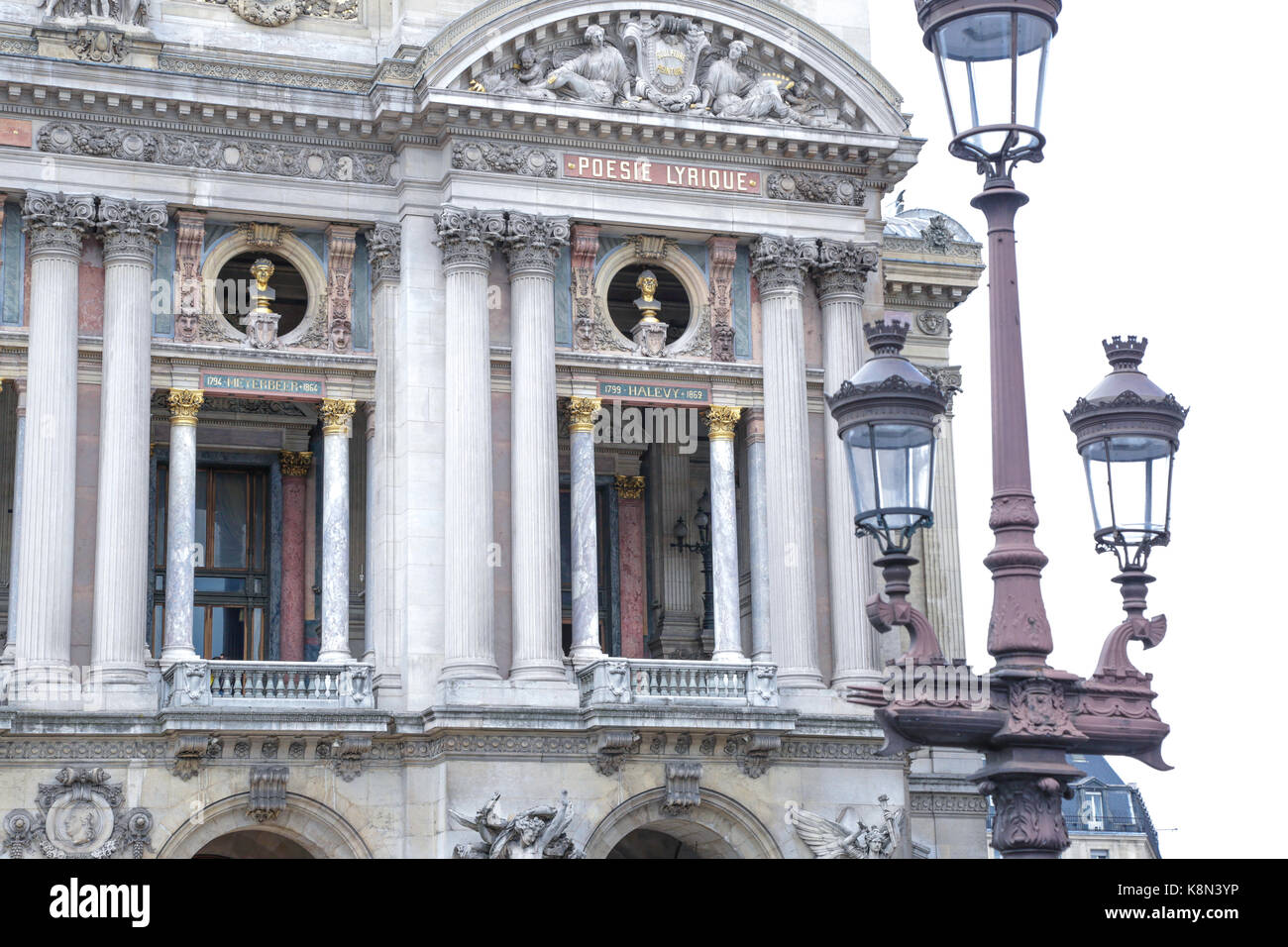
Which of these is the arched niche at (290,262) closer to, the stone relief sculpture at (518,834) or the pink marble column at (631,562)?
the pink marble column at (631,562)

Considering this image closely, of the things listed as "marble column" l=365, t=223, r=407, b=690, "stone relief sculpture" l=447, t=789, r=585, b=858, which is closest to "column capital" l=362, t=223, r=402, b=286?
"marble column" l=365, t=223, r=407, b=690

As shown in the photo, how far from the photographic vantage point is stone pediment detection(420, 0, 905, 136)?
36.5m

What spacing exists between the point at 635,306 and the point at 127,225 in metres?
10.5

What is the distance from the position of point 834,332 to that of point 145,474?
11.7 m

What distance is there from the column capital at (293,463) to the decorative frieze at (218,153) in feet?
18.6

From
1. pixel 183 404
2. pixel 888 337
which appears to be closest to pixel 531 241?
pixel 183 404

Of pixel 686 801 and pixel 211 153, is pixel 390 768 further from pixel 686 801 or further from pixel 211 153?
pixel 211 153

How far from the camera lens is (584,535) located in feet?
120

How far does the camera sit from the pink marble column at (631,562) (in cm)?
4103

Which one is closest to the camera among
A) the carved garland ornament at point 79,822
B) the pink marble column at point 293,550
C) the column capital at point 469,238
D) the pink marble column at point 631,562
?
the carved garland ornament at point 79,822

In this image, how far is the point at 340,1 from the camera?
37.8 m

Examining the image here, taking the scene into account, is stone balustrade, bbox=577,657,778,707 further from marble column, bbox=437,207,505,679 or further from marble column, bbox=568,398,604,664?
marble column, bbox=437,207,505,679

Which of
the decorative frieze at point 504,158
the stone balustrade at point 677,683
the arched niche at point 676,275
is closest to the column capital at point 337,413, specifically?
the decorative frieze at point 504,158
